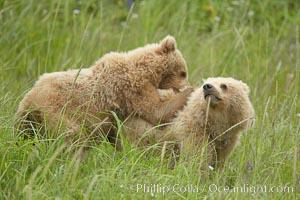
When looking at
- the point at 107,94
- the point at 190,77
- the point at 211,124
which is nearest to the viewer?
the point at 211,124

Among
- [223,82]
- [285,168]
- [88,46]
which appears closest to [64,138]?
[223,82]

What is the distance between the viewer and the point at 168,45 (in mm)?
6430

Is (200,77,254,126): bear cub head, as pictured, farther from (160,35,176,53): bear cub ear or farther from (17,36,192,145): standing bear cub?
(160,35,176,53): bear cub ear

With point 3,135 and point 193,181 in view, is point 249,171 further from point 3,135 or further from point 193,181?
point 3,135

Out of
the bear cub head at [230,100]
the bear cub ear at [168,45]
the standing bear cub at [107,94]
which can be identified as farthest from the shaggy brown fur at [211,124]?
the bear cub ear at [168,45]

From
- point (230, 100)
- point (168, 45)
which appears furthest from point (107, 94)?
point (230, 100)

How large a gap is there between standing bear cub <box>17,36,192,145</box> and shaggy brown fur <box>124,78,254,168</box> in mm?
160

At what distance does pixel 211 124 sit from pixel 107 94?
0.85 metres

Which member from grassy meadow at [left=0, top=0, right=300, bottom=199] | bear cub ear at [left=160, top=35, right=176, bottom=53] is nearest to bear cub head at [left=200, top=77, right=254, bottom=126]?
grassy meadow at [left=0, top=0, right=300, bottom=199]

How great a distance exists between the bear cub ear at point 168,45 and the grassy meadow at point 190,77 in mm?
673

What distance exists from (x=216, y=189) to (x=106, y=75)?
56.1 inches

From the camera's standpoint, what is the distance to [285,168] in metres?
5.89

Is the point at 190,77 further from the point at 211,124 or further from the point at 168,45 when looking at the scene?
the point at 211,124

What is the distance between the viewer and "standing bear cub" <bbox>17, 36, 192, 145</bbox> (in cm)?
567
